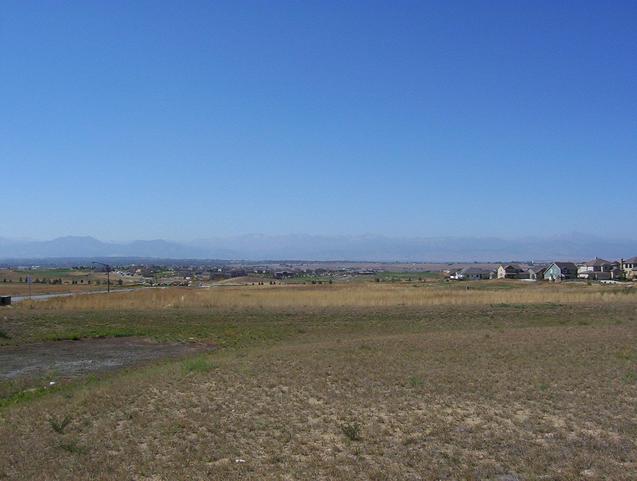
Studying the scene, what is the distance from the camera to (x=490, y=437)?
30.6 feet

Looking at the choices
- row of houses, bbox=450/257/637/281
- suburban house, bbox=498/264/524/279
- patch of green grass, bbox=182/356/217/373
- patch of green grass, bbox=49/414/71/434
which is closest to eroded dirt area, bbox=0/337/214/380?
patch of green grass, bbox=182/356/217/373

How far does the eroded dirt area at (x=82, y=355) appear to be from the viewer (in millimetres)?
18344

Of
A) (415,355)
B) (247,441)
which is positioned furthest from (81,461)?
(415,355)

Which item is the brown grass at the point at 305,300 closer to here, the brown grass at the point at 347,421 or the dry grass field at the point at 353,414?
the dry grass field at the point at 353,414

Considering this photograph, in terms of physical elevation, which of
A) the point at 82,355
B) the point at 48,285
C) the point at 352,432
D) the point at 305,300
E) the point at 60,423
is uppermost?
the point at 352,432

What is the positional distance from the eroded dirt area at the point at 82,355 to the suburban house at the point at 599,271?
4242 inches

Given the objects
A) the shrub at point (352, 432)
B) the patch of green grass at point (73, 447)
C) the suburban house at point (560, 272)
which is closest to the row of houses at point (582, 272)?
the suburban house at point (560, 272)

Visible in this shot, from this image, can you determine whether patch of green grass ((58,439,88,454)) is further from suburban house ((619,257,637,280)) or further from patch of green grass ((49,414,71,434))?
suburban house ((619,257,637,280))

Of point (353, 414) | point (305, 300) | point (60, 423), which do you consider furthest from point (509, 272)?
point (60, 423)

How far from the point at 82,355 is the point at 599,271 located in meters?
126

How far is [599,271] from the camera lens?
13062cm

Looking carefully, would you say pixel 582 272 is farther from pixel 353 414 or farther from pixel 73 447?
pixel 73 447

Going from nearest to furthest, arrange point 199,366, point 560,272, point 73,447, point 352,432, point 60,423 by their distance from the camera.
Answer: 1. point 73,447
2. point 352,432
3. point 60,423
4. point 199,366
5. point 560,272

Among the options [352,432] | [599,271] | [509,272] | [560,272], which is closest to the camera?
[352,432]
